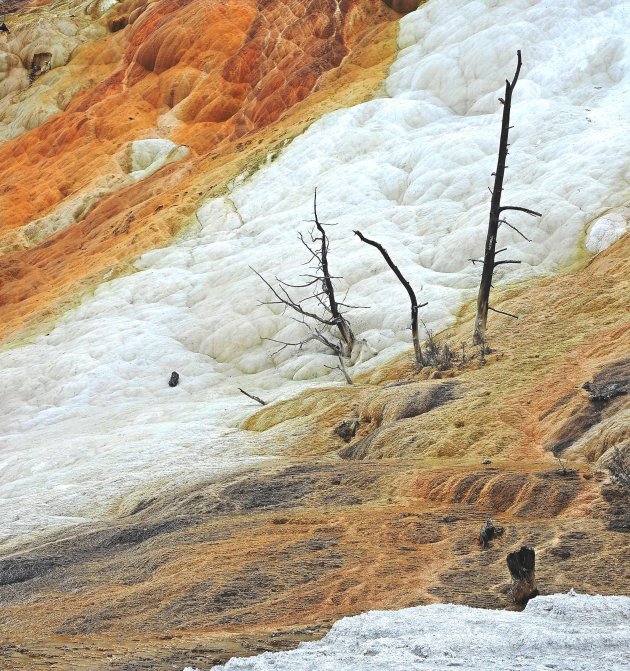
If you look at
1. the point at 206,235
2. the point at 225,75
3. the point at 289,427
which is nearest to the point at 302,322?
the point at 289,427

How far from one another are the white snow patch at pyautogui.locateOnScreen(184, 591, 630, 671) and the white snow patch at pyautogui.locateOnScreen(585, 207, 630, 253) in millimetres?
17787

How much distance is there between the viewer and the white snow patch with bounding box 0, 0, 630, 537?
20172 mm

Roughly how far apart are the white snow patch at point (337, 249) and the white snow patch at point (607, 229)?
535mm

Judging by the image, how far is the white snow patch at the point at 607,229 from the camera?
23406 mm

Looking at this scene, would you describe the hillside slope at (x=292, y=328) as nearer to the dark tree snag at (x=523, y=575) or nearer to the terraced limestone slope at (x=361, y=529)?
the terraced limestone slope at (x=361, y=529)

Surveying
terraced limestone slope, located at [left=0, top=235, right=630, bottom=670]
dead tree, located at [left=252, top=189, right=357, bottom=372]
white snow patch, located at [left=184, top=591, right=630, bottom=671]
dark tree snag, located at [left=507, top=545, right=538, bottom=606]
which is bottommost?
dead tree, located at [left=252, top=189, right=357, bottom=372]

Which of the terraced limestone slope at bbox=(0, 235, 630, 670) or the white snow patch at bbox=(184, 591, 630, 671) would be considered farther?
the terraced limestone slope at bbox=(0, 235, 630, 670)

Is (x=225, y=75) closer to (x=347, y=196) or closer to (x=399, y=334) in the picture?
(x=347, y=196)

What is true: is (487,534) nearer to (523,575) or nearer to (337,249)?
(523,575)

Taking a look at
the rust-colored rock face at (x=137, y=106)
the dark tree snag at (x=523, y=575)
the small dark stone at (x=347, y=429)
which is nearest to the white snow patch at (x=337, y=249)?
the small dark stone at (x=347, y=429)

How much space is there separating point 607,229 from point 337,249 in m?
8.65

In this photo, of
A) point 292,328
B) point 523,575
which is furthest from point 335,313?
point 523,575

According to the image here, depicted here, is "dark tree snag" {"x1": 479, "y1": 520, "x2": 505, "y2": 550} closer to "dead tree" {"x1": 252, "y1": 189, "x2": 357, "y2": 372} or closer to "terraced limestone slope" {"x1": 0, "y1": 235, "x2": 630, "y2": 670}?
"terraced limestone slope" {"x1": 0, "y1": 235, "x2": 630, "y2": 670}

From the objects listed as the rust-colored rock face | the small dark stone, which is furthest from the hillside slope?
the rust-colored rock face
